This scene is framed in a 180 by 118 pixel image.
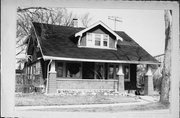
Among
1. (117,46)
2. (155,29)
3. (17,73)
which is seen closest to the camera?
(17,73)

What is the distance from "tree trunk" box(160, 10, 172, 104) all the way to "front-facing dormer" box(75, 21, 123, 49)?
110 centimetres

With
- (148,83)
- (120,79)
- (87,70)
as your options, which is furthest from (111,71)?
(148,83)

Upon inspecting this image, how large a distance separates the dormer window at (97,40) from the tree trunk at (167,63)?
1.42 metres

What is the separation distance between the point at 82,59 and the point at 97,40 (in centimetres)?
64

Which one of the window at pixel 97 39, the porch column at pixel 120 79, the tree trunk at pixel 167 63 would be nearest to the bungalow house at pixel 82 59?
the porch column at pixel 120 79

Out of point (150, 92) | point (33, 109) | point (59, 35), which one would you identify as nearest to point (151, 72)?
point (150, 92)

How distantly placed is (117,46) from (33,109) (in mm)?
2420

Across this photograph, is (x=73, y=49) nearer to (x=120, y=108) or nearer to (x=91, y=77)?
(x=91, y=77)

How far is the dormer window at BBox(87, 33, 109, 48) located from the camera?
6965 mm

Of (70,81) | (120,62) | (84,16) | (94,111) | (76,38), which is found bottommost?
(94,111)

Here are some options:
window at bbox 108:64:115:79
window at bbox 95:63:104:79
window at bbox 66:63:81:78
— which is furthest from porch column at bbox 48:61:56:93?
window at bbox 108:64:115:79

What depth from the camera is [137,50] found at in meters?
6.64

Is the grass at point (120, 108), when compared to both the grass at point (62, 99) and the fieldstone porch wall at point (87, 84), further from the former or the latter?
the fieldstone porch wall at point (87, 84)

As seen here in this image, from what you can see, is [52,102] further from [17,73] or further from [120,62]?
[120,62]
